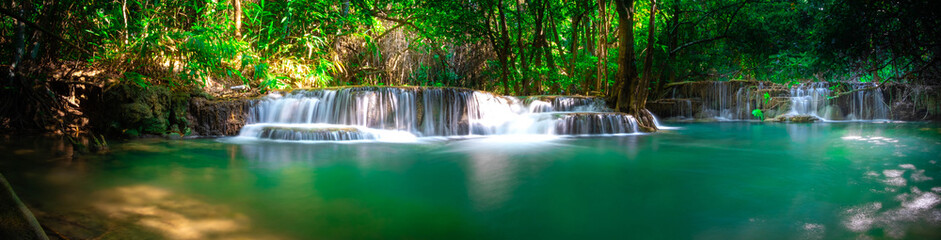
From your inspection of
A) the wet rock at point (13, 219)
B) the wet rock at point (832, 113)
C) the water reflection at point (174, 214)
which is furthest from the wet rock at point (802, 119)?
the wet rock at point (13, 219)

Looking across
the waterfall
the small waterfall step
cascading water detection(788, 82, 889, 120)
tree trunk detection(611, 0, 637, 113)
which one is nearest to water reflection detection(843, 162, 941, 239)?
Result: the small waterfall step

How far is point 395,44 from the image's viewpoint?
48.5 ft

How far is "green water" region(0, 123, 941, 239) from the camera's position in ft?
7.23

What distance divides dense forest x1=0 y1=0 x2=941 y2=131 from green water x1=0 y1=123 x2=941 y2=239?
963 mm

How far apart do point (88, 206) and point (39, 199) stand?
1.33 feet

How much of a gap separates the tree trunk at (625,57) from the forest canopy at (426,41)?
0.08 ft

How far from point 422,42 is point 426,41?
0.14m

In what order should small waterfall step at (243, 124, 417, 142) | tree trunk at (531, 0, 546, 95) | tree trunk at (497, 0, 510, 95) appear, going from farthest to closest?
tree trunk at (531, 0, 546, 95), tree trunk at (497, 0, 510, 95), small waterfall step at (243, 124, 417, 142)

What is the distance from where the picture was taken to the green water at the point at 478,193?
220 centimetres

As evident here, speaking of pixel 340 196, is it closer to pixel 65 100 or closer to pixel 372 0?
pixel 65 100

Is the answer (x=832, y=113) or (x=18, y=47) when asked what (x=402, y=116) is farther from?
(x=832, y=113)

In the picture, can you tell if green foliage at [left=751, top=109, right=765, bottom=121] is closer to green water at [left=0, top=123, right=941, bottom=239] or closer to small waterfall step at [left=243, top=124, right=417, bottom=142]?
green water at [left=0, top=123, right=941, bottom=239]

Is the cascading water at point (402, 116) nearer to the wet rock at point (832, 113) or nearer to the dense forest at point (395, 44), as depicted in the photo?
the dense forest at point (395, 44)

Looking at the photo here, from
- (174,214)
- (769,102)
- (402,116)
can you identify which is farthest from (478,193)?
(769,102)
